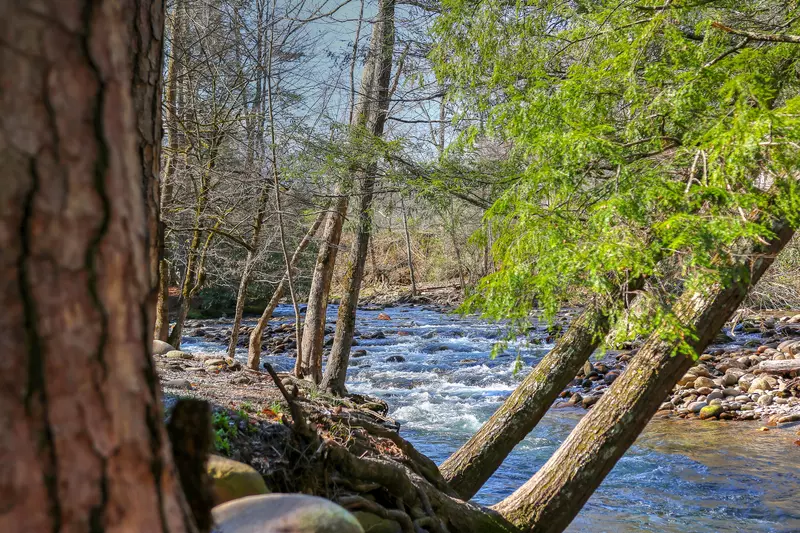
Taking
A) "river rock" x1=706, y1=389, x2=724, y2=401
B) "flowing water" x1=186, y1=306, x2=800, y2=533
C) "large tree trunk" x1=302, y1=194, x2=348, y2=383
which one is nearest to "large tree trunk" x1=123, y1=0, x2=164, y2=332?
"flowing water" x1=186, y1=306, x2=800, y2=533

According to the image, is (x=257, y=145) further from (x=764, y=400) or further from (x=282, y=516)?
(x=764, y=400)

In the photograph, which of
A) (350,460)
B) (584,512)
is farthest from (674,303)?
(584,512)

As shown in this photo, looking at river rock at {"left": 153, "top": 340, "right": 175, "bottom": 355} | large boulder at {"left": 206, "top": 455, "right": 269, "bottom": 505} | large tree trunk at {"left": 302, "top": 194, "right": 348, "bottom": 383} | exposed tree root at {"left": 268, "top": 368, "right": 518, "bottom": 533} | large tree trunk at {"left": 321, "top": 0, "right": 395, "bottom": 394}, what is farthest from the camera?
large tree trunk at {"left": 302, "top": 194, "right": 348, "bottom": 383}

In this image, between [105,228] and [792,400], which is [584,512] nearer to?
[792,400]

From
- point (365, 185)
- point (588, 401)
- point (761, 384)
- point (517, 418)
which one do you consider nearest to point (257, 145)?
point (365, 185)

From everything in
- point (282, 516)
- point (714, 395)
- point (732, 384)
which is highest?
point (282, 516)

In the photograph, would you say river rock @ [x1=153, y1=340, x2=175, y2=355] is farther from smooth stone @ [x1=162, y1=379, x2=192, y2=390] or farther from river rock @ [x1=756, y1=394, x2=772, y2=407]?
river rock @ [x1=756, y1=394, x2=772, y2=407]

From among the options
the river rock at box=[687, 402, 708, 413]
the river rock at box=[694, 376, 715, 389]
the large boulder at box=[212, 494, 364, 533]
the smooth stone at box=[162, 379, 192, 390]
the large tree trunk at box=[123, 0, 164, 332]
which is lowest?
the river rock at box=[687, 402, 708, 413]

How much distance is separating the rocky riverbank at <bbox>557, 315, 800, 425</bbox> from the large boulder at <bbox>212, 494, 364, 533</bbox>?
803cm

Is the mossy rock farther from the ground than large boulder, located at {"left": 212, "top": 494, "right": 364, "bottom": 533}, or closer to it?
closer to it

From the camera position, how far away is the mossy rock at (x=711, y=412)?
1063 cm

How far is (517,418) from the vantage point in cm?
543

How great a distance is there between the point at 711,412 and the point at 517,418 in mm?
6642

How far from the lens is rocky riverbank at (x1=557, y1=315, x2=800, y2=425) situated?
10727 mm
